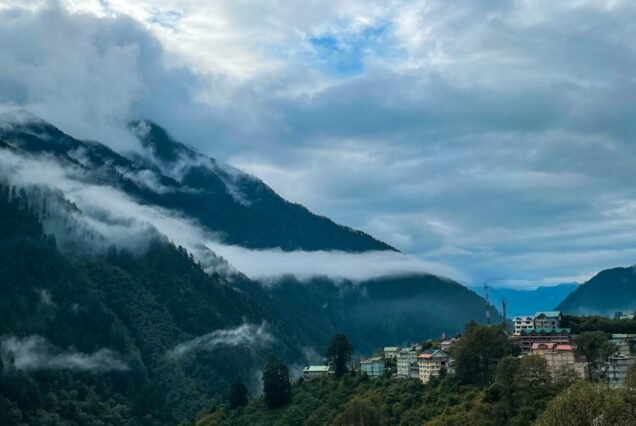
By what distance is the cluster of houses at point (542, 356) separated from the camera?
4156 inches

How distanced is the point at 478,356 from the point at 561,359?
40.0 ft

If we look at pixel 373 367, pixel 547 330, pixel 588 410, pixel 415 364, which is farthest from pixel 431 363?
pixel 588 410

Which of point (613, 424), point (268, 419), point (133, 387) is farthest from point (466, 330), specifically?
point (133, 387)

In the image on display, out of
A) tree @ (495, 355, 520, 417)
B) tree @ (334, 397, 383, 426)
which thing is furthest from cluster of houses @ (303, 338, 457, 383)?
tree @ (495, 355, 520, 417)

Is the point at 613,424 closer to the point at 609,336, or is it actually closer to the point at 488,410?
the point at 488,410

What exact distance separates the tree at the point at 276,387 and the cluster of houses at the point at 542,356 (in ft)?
43.7

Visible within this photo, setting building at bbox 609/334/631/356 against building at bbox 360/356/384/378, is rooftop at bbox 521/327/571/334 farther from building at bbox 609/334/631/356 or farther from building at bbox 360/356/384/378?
building at bbox 360/356/384/378

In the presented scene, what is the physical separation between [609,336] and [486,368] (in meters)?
22.0

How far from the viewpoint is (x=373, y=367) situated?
144m

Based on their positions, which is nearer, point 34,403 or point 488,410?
point 488,410

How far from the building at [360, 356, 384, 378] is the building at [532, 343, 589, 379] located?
32.6m

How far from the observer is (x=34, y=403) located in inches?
6161

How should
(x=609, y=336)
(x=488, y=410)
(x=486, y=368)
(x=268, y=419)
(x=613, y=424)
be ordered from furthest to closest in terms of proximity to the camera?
(x=268, y=419)
(x=609, y=336)
(x=486, y=368)
(x=488, y=410)
(x=613, y=424)

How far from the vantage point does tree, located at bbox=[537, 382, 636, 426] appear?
61125 millimetres
